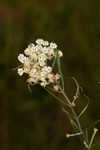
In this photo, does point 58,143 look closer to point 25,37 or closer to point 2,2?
point 25,37

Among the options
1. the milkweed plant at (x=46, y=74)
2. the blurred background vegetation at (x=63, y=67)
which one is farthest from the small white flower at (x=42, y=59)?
the blurred background vegetation at (x=63, y=67)

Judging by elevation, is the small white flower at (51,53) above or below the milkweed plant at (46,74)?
above

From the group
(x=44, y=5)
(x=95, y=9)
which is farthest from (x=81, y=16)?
(x=44, y=5)

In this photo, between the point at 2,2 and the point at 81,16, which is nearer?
the point at 81,16

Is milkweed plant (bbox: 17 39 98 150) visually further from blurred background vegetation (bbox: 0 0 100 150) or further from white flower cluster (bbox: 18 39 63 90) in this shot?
blurred background vegetation (bbox: 0 0 100 150)

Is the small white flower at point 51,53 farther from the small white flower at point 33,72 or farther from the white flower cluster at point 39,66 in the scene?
the small white flower at point 33,72

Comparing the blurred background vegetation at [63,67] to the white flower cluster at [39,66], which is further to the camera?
the blurred background vegetation at [63,67]

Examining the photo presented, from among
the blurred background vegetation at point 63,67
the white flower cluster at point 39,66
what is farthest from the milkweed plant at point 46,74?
the blurred background vegetation at point 63,67

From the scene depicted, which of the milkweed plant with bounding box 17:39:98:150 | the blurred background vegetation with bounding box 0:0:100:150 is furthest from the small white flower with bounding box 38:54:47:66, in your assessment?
the blurred background vegetation with bounding box 0:0:100:150
